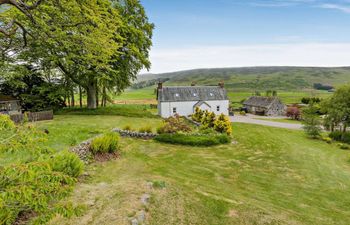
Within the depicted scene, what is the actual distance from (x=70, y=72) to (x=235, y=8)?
23.1 meters

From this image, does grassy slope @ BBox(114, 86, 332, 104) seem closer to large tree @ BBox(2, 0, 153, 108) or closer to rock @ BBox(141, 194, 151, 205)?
large tree @ BBox(2, 0, 153, 108)

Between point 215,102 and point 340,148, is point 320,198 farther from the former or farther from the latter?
point 215,102

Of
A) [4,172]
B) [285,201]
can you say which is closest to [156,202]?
[4,172]

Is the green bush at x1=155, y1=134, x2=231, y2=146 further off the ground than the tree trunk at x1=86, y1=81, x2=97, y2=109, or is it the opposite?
the tree trunk at x1=86, y1=81, x2=97, y2=109

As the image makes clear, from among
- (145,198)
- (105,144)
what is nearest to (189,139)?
(105,144)

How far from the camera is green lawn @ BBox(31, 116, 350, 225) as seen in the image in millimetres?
6387

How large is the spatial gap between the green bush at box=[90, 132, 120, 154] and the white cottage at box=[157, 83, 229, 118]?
81.0 ft

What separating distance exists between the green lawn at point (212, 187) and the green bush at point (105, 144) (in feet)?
3.14

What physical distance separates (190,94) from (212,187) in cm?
3033

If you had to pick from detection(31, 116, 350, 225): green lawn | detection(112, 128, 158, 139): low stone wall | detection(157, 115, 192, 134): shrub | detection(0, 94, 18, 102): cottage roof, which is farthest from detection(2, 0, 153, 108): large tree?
detection(157, 115, 192, 134): shrub

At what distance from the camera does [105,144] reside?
10977mm

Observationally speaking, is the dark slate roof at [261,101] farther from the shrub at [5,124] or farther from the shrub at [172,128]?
the shrub at [5,124]

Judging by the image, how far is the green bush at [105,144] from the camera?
10.7 m

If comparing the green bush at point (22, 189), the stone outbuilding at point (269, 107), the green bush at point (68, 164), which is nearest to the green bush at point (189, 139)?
the green bush at point (68, 164)
